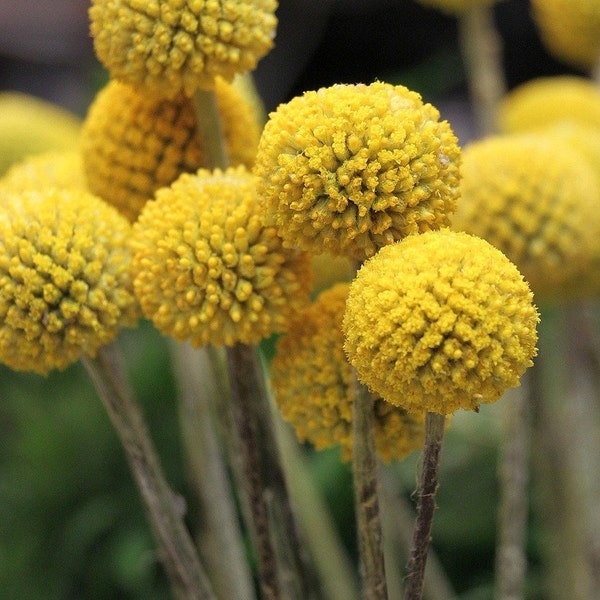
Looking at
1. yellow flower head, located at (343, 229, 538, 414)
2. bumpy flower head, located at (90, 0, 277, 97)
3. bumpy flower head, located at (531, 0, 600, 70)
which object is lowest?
yellow flower head, located at (343, 229, 538, 414)

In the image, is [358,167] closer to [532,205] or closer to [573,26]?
[532,205]

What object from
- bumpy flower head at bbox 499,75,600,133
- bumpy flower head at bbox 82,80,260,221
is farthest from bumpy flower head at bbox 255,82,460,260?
bumpy flower head at bbox 499,75,600,133

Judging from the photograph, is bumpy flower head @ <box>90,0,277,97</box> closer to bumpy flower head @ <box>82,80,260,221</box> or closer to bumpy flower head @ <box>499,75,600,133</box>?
bumpy flower head @ <box>82,80,260,221</box>

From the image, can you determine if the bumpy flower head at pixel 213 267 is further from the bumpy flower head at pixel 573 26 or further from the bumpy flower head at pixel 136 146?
the bumpy flower head at pixel 573 26

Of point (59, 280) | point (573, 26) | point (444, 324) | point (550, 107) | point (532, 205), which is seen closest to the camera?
point (444, 324)

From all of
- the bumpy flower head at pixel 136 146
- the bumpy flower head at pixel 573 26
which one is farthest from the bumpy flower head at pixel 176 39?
the bumpy flower head at pixel 573 26

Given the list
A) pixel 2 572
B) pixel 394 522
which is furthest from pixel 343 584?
pixel 2 572

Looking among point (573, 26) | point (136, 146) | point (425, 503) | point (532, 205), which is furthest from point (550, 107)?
point (425, 503)
